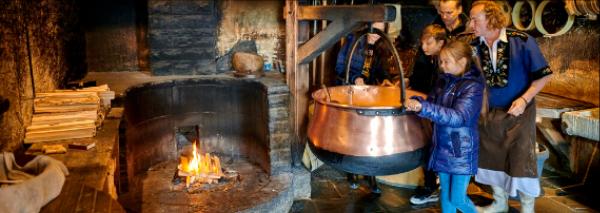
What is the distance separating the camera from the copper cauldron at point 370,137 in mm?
3215

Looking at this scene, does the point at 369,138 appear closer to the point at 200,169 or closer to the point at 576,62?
the point at 200,169

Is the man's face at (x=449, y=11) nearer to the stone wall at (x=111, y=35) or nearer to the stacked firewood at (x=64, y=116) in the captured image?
the stacked firewood at (x=64, y=116)

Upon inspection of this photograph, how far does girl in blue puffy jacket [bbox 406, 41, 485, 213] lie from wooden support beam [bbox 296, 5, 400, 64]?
0.57 m

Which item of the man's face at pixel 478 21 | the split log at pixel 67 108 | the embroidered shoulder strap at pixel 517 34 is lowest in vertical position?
the split log at pixel 67 108

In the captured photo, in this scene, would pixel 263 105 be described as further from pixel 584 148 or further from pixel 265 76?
pixel 584 148

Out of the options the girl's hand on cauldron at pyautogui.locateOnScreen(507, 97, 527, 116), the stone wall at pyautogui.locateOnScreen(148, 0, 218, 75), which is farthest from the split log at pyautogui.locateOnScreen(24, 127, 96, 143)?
the girl's hand on cauldron at pyautogui.locateOnScreen(507, 97, 527, 116)

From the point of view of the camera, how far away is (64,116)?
3992 millimetres

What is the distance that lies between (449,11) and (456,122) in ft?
5.50

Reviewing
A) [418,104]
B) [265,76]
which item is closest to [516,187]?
[418,104]

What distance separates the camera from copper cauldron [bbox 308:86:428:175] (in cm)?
322

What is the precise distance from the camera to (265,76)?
616 cm

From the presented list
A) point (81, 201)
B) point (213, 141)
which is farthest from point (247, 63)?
point (81, 201)

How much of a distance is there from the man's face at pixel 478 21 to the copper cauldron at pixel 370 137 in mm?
1176

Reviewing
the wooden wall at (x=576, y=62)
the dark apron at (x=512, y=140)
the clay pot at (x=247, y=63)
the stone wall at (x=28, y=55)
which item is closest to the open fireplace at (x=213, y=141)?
the clay pot at (x=247, y=63)
